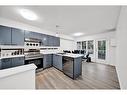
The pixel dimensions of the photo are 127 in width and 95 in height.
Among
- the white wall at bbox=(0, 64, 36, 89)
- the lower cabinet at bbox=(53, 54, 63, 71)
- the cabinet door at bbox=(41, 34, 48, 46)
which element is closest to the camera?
the white wall at bbox=(0, 64, 36, 89)

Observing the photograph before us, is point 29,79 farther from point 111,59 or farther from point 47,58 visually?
point 111,59

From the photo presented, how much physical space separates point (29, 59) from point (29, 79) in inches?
92.6

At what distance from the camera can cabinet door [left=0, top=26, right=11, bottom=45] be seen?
9.21 ft

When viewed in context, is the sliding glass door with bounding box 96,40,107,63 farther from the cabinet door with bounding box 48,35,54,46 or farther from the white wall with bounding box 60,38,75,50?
the cabinet door with bounding box 48,35,54,46

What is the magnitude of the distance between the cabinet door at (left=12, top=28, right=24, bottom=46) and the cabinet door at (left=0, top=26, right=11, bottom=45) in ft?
0.48

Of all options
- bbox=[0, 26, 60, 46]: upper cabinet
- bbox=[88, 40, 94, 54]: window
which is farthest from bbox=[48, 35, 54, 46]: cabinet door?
bbox=[88, 40, 94, 54]: window

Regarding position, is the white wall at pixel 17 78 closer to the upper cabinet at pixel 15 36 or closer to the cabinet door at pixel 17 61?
the cabinet door at pixel 17 61

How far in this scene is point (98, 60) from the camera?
5906 millimetres

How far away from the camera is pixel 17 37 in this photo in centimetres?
324

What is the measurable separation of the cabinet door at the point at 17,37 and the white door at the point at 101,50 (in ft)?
17.3

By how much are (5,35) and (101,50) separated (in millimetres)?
5924

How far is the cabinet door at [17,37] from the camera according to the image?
3.13m

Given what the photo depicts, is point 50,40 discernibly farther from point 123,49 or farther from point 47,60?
point 123,49

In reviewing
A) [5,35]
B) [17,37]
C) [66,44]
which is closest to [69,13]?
[17,37]
